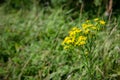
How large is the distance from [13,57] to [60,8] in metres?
1.25

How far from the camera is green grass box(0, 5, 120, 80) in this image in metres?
3.35

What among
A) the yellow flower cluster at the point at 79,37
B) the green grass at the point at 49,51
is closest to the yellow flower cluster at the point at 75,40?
the yellow flower cluster at the point at 79,37

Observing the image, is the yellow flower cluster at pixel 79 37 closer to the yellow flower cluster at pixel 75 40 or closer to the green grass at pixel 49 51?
the yellow flower cluster at pixel 75 40

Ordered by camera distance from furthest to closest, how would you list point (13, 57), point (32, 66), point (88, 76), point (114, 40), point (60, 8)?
point (60, 8) < point (13, 57) < point (32, 66) < point (114, 40) < point (88, 76)

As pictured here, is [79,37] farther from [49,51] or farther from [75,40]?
[49,51]

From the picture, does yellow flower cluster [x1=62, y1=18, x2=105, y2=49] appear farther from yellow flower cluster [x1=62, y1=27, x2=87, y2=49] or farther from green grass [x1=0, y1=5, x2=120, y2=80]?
green grass [x1=0, y1=5, x2=120, y2=80]

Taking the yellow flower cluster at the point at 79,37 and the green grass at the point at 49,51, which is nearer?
the yellow flower cluster at the point at 79,37

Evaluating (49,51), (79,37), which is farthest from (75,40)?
(49,51)

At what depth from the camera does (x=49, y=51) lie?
407 cm

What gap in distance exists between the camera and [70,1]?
493 centimetres

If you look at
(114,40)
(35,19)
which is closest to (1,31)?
(35,19)

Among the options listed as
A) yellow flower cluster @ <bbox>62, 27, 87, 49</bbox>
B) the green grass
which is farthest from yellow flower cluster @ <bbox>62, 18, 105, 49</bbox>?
the green grass

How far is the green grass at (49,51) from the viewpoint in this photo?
3.35 meters

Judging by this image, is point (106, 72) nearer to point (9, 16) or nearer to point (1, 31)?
point (1, 31)
